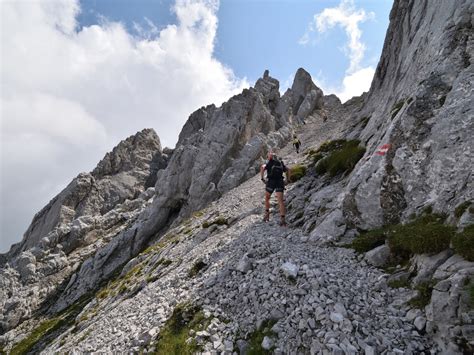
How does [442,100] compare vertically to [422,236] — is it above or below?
above

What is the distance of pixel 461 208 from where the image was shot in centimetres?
1052

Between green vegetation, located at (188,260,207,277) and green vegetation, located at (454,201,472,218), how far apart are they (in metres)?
13.2

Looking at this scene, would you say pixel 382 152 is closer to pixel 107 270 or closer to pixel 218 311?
pixel 218 311

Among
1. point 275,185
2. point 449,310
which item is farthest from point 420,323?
point 275,185

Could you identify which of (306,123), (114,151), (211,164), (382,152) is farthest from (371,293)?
(114,151)

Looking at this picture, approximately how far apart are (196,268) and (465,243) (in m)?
13.8

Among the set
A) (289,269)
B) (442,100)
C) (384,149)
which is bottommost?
(289,269)

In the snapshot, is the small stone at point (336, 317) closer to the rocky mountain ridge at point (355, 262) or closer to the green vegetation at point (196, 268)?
the rocky mountain ridge at point (355, 262)

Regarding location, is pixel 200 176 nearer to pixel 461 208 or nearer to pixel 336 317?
pixel 461 208

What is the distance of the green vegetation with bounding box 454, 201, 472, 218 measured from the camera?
409 inches

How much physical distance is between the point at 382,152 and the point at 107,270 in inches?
2349

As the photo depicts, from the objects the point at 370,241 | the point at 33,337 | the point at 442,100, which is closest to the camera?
the point at 370,241

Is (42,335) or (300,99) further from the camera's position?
(300,99)

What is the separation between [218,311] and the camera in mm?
12305
